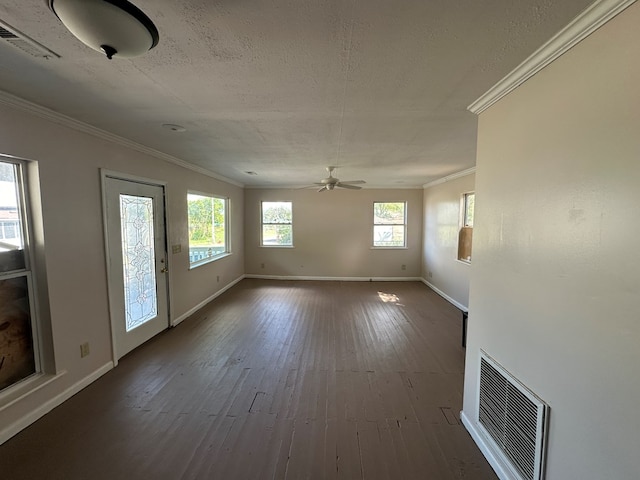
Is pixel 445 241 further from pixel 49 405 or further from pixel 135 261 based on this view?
pixel 49 405

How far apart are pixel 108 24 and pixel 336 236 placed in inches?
244

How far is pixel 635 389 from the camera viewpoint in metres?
0.99

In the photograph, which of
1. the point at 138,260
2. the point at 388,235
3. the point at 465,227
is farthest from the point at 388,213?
the point at 138,260

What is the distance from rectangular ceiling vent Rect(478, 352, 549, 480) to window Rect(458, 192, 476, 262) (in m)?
3.38

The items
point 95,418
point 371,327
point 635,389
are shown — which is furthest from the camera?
point 371,327

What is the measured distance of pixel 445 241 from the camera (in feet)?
18.4

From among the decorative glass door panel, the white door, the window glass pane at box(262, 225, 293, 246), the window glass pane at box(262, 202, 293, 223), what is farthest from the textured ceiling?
the window glass pane at box(262, 225, 293, 246)

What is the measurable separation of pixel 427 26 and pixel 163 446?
9.71 feet

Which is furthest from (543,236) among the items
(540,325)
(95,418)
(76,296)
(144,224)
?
(144,224)

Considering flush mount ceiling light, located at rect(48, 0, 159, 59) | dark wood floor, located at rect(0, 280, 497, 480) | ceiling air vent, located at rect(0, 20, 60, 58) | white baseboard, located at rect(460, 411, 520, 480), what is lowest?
dark wood floor, located at rect(0, 280, 497, 480)

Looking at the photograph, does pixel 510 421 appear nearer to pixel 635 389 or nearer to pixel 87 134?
pixel 635 389

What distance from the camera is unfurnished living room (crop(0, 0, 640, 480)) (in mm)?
1101

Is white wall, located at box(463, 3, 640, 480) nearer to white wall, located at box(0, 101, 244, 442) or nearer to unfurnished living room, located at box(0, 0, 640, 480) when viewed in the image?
unfurnished living room, located at box(0, 0, 640, 480)

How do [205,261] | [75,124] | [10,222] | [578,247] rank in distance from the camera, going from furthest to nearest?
[205,261] → [75,124] → [10,222] → [578,247]
